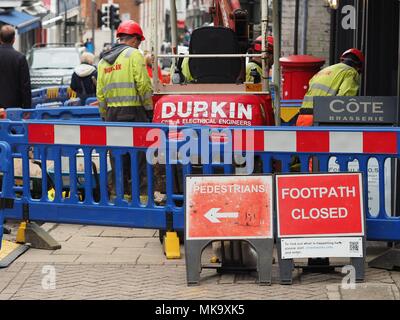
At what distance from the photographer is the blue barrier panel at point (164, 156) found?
28.1 feet

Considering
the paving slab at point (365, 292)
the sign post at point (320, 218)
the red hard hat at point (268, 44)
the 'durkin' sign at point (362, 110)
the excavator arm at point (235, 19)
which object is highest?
the excavator arm at point (235, 19)

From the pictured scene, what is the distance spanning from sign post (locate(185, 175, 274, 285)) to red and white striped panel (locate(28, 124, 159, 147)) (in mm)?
945

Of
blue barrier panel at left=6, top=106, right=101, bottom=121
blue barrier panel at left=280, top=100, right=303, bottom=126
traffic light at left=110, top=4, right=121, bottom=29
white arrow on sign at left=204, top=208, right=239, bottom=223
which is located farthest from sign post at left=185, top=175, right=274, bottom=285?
traffic light at left=110, top=4, right=121, bottom=29

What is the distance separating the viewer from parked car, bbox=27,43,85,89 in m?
30.1

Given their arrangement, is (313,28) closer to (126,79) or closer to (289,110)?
(289,110)

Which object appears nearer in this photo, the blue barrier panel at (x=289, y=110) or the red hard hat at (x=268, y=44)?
the red hard hat at (x=268, y=44)

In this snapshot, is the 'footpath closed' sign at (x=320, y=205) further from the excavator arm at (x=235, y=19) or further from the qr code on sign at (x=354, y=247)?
the excavator arm at (x=235, y=19)

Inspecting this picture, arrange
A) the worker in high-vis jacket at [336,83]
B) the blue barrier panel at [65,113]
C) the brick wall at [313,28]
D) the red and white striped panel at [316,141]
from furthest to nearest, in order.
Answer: the brick wall at [313,28] < the blue barrier panel at [65,113] < the worker in high-vis jacket at [336,83] < the red and white striped panel at [316,141]

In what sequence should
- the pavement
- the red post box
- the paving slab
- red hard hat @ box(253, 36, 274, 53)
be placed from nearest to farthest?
1. the paving slab
2. the pavement
3. red hard hat @ box(253, 36, 274, 53)
4. the red post box

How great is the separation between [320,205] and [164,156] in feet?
4.88

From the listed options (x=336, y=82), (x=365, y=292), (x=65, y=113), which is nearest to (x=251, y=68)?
(x=336, y=82)

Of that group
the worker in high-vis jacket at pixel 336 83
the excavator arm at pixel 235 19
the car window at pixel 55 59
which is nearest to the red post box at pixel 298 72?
the excavator arm at pixel 235 19

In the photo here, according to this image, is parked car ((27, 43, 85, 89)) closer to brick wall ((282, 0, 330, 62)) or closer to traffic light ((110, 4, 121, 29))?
brick wall ((282, 0, 330, 62))
